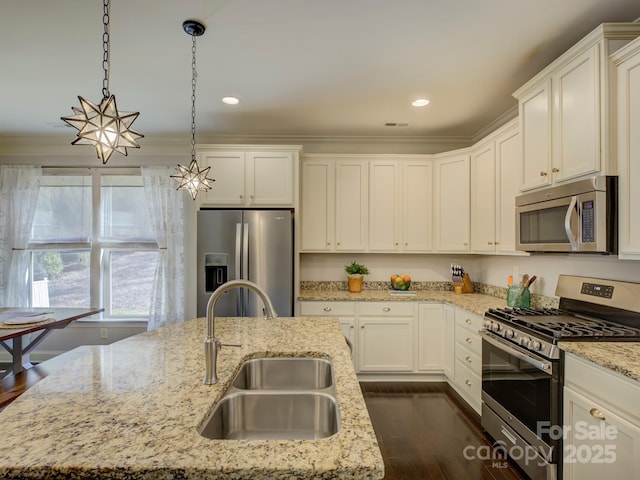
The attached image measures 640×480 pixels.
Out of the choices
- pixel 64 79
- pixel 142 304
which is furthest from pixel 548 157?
pixel 142 304

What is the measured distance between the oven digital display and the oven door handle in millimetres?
664

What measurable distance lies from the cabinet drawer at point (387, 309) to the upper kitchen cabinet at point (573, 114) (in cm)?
156

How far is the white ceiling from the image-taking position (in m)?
1.85

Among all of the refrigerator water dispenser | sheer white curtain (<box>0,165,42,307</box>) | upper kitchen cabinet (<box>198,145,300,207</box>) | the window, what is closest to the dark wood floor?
the refrigerator water dispenser

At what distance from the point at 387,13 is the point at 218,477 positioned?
2192mm

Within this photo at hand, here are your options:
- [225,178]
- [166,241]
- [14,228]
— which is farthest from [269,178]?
[14,228]

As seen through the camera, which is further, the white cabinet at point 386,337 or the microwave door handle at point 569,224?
the white cabinet at point 386,337

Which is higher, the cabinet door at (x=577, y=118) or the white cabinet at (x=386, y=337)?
the cabinet door at (x=577, y=118)

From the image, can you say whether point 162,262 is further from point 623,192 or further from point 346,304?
point 623,192

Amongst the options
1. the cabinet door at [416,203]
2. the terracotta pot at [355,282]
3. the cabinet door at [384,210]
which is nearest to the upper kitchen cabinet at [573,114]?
the cabinet door at [416,203]

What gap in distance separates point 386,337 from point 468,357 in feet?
2.64

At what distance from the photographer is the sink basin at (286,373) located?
1520mm

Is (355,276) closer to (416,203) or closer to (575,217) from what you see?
(416,203)

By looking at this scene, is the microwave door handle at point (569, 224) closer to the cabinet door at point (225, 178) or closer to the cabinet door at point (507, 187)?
the cabinet door at point (507, 187)
